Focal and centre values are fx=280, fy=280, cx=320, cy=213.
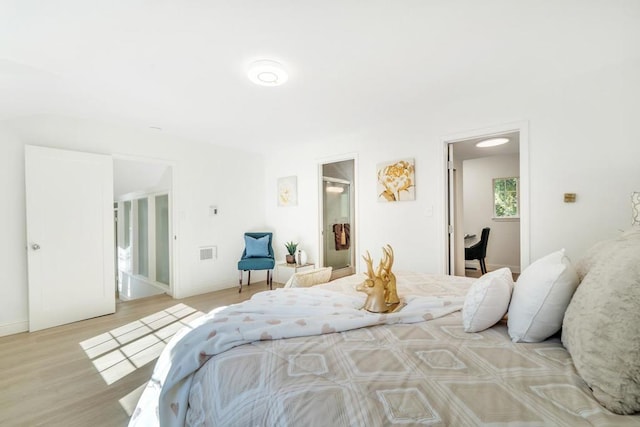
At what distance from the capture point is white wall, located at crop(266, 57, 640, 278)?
2.31 m

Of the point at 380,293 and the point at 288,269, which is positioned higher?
the point at 380,293

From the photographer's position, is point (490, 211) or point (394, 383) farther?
point (490, 211)

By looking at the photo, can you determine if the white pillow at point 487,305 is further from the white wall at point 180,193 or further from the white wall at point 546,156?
the white wall at point 180,193

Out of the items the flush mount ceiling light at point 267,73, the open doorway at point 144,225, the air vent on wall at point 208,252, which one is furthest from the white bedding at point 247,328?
the open doorway at point 144,225

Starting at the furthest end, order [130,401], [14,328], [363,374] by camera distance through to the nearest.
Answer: [14,328], [130,401], [363,374]

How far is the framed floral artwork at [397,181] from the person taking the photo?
341 cm

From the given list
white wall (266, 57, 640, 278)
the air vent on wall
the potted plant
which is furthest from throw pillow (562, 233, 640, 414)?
the air vent on wall

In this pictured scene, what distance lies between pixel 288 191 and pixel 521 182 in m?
3.30

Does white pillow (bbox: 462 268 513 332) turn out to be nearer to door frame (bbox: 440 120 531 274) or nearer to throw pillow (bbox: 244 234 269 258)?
door frame (bbox: 440 120 531 274)

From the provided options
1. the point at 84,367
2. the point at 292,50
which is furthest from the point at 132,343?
the point at 292,50

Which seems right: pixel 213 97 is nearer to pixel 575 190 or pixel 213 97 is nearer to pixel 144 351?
pixel 144 351

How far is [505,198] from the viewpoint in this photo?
5629 mm

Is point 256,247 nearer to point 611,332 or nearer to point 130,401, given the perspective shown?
point 130,401

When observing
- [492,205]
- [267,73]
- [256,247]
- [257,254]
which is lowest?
[257,254]
